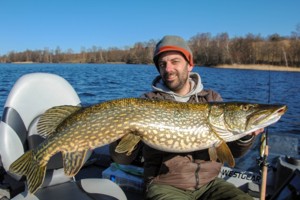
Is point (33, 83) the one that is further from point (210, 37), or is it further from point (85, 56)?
point (85, 56)

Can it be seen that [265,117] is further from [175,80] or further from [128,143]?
[128,143]

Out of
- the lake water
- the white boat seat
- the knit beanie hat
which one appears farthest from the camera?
the lake water

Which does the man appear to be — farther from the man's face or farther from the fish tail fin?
the fish tail fin

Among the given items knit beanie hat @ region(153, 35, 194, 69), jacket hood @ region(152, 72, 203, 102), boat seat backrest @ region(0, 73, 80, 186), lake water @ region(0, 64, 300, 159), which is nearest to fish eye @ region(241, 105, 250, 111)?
jacket hood @ region(152, 72, 203, 102)

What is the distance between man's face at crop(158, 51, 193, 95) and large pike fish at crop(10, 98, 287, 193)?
1.67 feet

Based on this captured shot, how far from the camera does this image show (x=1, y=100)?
43.1ft

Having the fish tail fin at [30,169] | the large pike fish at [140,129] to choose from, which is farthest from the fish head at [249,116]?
the fish tail fin at [30,169]

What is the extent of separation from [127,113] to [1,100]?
1212 centimetres

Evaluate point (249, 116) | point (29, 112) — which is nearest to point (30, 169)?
point (29, 112)

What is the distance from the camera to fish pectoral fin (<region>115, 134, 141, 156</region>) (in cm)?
251

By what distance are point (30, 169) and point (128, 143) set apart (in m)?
0.78

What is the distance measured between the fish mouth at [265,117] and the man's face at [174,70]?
79 cm

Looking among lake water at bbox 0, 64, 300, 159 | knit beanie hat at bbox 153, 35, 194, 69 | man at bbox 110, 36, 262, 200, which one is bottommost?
lake water at bbox 0, 64, 300, 159

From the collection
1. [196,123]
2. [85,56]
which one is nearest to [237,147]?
[196,123]
